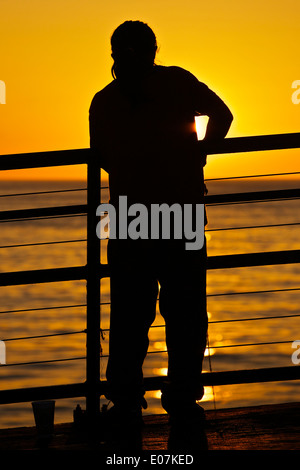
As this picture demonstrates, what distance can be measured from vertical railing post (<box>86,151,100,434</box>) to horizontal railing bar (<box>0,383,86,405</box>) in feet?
0.14

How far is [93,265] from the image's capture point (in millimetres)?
4211

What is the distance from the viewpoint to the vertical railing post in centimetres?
416

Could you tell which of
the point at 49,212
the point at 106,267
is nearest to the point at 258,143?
the point at 106,267

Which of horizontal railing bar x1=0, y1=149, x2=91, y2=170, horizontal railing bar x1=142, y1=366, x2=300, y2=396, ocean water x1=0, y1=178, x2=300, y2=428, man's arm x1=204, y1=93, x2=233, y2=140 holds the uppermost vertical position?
ocean water x1=0, y1=178, x2=300, y2=428

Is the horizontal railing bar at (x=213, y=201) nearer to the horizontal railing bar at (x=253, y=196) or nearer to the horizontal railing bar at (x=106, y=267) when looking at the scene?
the horizontal railing bar at (x=253, y=196)

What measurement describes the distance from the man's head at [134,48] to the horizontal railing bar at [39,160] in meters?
0.62

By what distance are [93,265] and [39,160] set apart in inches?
20.5

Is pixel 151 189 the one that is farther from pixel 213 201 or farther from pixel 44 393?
pixel 44 393

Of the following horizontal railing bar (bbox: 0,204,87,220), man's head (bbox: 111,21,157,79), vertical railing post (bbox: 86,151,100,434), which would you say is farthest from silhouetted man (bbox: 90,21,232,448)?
horizontal railing bar (bbox: 0,204,87,220)

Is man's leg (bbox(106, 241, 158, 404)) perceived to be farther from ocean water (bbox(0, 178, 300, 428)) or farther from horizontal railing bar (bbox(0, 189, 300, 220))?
horizontal railing bar (bbox(0, 189, 300, 220))

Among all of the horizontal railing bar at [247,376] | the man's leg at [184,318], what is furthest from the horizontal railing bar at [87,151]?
the horizontal railing bar at [247,376]

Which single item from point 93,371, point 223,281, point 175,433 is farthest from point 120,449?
point 223,281

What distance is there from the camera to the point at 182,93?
360 centimetres
